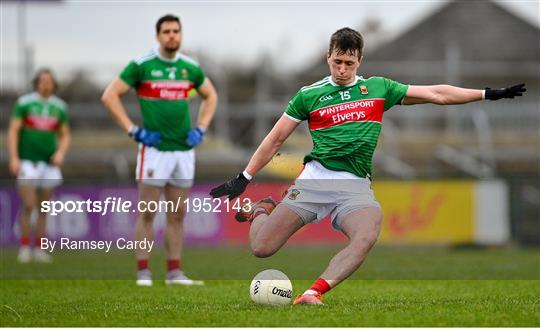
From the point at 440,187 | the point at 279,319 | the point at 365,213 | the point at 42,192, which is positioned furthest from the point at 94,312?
the point at 440,187

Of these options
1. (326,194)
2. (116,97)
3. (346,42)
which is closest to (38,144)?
(116,97)

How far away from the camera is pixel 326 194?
29.0ft

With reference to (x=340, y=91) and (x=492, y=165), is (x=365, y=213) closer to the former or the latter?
(x=340, y=91)

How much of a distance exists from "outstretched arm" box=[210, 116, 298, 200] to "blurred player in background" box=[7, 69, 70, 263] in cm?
824

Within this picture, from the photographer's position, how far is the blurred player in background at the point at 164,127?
1152cm

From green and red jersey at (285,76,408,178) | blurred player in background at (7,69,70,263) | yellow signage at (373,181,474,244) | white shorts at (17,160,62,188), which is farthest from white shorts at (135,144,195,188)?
yellow signage at (373,181,474,244)

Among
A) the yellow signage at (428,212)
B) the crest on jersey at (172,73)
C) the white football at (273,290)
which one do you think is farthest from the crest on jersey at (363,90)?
the yellow signage at (428,212)

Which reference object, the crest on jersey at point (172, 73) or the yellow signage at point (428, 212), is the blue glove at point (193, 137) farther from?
the yellow signage at point (428, 212)

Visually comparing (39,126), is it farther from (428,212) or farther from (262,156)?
(262,156)

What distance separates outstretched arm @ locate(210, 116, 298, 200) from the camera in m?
8.77

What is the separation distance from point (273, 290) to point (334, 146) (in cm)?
126

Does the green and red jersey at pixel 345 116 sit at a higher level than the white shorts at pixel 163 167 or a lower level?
higher

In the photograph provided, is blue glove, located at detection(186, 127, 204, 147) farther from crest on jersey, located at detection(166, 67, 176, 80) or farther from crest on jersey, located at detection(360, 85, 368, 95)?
crest on jersey, located at detection(360, 85, 368, 95)

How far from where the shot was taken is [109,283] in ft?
37.9
